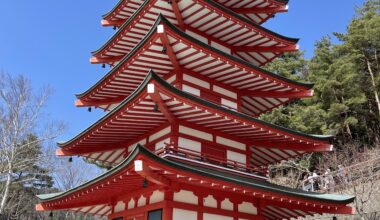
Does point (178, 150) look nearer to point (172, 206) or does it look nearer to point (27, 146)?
point (172, 206)

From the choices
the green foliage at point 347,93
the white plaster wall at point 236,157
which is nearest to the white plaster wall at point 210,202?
the white plaster wall at point 236,157

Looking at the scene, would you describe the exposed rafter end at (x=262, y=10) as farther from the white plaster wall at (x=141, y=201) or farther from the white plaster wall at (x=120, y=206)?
the white plaster wall at (x=120, y=206)

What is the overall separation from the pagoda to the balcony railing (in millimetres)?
43

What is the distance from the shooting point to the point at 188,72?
12.4m

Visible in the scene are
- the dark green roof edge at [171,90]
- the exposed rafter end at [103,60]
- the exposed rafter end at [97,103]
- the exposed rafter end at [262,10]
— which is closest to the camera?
the dark green roof edge at [171,90]

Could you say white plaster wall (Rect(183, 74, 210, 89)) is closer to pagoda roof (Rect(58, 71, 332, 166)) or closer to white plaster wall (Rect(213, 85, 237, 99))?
white plaster wall (Rect(213, 85, 237, 99))

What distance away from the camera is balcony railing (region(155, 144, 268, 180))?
10.6 metres

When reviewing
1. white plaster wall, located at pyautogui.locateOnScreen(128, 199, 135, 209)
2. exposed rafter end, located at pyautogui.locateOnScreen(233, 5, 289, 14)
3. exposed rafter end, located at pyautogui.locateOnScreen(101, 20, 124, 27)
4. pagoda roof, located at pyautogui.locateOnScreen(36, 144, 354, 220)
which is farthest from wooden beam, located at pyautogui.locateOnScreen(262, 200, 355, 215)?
exposed rafter end, located at pyautogui.locateOnScreen(101, 20, 124, 27)

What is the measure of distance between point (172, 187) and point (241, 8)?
870cm

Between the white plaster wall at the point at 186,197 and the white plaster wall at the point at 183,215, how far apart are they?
0.28 meters

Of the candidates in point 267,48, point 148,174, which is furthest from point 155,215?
point 267,48

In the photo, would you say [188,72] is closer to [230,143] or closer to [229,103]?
[229,103]

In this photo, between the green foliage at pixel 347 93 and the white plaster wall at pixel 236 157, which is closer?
the white plaster wall at pixel 236 157

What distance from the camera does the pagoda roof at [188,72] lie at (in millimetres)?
11016
